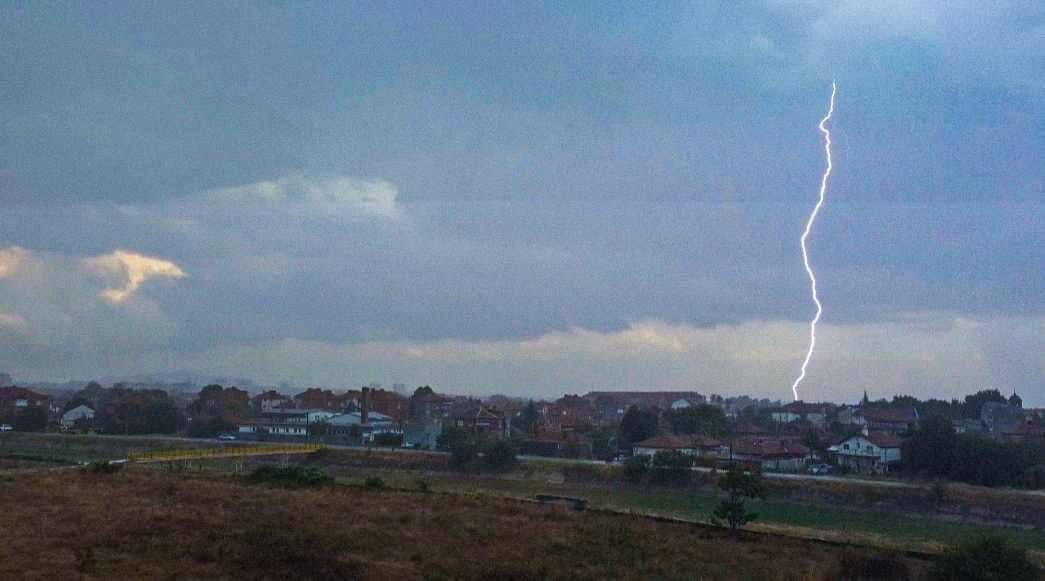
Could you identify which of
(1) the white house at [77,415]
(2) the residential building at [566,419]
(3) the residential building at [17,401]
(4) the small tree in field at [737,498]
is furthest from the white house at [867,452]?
(3) the residential building at [17,401]

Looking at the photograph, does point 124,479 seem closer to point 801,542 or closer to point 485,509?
point 485,509

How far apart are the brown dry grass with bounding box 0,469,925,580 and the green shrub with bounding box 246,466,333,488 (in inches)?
171

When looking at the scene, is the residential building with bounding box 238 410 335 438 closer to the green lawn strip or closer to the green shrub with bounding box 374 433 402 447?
the green shrub with bounding box 374 433 402 447

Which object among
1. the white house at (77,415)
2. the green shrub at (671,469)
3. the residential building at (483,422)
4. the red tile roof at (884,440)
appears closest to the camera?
the green shrub at (671,469)

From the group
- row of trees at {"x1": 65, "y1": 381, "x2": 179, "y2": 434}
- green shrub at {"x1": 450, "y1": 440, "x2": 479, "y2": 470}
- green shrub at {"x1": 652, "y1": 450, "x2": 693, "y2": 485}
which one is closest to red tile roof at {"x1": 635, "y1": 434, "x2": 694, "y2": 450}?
green shrub at {"x1": 652, "y1": 450, "x2": 693, "y2": 485}

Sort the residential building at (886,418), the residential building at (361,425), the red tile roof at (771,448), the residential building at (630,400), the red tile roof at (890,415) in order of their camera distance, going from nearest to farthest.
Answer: the red tile roof at (771,448) < the residential building at (361,425) < the residential building at (886,418) < the red tile roof at (890,415) < the residential building at (630,400)

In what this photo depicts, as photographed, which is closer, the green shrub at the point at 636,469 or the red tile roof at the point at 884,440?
the green shrub at the point at 636,469

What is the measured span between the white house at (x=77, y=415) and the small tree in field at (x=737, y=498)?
95.0m

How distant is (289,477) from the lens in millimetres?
43531

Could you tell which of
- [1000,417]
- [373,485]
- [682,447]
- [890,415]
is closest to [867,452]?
[682,447]

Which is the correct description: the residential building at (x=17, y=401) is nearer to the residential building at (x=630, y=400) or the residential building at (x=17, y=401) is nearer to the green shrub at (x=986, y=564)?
the residential building at (x=630, y=400)

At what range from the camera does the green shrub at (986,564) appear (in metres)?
24.4

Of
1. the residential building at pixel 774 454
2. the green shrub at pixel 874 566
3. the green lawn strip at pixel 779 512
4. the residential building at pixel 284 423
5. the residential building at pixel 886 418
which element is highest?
the residential building at pixel 886 418

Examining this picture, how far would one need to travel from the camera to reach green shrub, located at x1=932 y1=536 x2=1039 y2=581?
24422 millimetres
